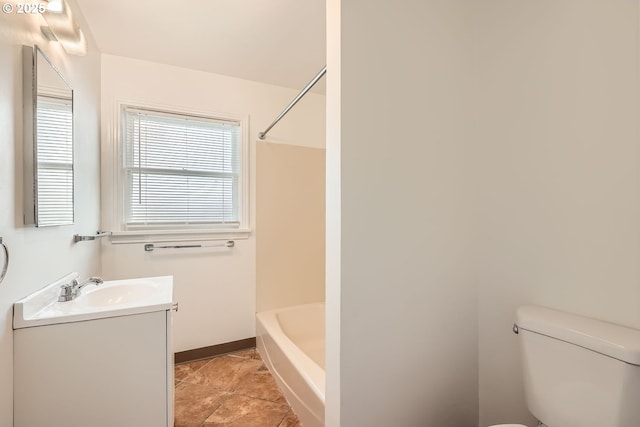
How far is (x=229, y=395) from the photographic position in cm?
190

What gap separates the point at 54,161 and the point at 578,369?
2.26m

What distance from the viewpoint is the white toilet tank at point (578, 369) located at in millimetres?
837

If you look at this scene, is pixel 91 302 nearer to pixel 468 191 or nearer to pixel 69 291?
pixel 69 291

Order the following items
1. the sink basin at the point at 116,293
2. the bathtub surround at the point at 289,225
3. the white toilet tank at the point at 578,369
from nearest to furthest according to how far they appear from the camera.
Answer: the white toilet tank at the point at 578,369
the sink basin at the point at 116,293
the bathtub surround at the point at 289,225

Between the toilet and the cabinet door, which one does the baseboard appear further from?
the toilet

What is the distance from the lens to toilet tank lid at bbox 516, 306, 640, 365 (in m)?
0.84

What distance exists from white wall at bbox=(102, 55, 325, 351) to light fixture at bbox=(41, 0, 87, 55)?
0.51m

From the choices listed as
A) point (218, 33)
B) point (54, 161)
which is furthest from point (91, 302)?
point (218, 33)

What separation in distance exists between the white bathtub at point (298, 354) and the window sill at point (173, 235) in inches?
29.7

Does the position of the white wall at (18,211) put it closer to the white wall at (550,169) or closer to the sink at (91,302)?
the sink at (91,302)

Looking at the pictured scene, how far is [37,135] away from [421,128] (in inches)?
64.8

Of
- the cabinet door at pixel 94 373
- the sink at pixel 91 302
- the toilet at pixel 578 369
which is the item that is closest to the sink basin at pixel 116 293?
the sink at pixel 91 302

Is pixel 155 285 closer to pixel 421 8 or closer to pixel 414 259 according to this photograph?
pixel 414 259

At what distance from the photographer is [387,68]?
1.19m
